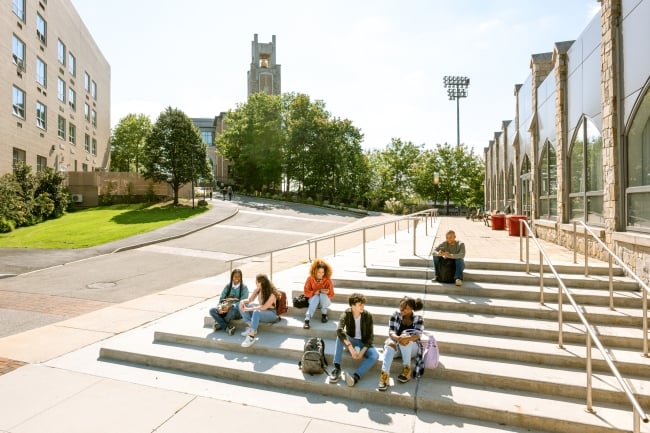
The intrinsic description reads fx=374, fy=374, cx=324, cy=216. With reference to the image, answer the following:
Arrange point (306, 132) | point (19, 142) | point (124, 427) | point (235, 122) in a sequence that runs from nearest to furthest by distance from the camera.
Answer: point (124, 427) → point (19, 142) → point (306, 132) → point (235, 122)

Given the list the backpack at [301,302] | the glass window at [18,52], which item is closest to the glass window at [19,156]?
the glass window at [18,52]

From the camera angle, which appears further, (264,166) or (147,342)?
(264,166)

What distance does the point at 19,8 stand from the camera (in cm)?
2681

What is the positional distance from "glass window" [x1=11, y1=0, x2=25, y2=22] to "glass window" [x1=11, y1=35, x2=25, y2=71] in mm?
1724

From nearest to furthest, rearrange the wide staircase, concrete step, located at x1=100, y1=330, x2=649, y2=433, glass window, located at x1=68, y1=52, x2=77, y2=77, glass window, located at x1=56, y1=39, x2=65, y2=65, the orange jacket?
concrete step, located at x1=100, y1=330, x2=649, y2=433
the wide staircase
the orange jacket
glass window, located at x1=56, y1=39, x2=65, y2=65
glass window, located at x1=68, y1=52, x2=77, y2=77

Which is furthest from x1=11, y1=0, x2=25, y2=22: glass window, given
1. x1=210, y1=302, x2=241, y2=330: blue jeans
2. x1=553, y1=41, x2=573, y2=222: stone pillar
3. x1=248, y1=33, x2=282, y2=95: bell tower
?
x1=248, y1=33, x2=282, y2=95: bell tower

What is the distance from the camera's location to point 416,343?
575 centimetres

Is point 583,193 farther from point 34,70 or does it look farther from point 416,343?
point 34,70

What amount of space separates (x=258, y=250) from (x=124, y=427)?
582 inches

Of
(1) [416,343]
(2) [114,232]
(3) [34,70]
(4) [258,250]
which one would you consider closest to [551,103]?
(1) [416,343]

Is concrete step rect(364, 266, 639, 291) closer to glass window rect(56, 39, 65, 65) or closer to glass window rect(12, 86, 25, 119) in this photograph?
glass window rect(12, 86, 25, 119)

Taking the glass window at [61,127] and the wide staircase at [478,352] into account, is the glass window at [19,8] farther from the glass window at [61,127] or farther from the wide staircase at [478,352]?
the wide staircase at [478,352]

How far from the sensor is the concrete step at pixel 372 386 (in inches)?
181

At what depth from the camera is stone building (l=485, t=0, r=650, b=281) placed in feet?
24.9
